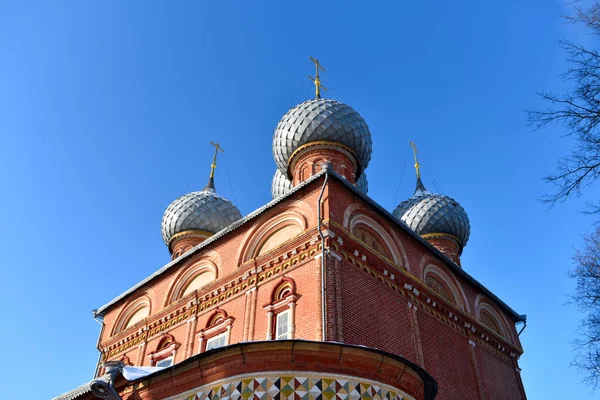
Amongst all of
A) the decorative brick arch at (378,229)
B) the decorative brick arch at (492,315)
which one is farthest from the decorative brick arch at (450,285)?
the decorative brick arch at (378,229)

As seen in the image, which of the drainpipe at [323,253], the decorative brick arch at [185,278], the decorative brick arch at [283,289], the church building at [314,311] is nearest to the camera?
the church building at [314,311]

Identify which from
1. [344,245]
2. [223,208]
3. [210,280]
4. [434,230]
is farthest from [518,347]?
[223,208]

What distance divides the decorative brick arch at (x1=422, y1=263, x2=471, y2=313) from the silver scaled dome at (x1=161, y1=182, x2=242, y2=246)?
771 cm

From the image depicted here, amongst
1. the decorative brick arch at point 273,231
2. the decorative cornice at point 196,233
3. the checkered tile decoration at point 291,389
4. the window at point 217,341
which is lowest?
the checkered tile decoration at point 291,389

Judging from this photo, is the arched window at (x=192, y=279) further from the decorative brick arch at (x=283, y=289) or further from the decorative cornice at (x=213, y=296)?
the decorative brick arch at (x=283, y=289)

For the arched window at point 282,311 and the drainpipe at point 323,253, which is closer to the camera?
the drainpipe at point 323,253

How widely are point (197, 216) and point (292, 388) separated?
40.5 feet

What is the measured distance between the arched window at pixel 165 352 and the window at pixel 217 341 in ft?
3.27

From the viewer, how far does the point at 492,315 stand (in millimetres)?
15469

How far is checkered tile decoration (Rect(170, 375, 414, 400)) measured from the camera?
6934mm

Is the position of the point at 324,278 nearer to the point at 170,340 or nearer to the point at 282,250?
the point at 282,250

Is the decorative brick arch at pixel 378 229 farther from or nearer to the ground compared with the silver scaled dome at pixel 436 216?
nearer to the ground

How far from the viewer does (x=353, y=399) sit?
704cm

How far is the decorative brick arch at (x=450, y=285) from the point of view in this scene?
13.7 m
